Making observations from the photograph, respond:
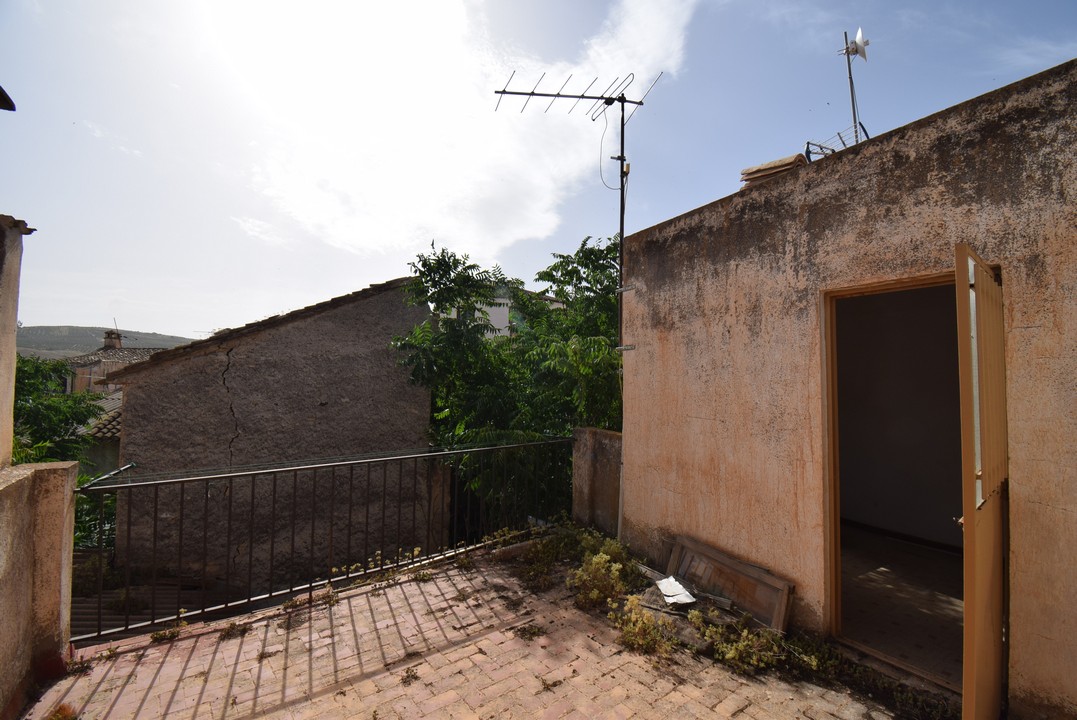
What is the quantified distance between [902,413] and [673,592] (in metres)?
4.34

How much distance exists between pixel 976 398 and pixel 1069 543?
3.62ft

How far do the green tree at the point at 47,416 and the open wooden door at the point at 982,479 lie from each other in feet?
44.9

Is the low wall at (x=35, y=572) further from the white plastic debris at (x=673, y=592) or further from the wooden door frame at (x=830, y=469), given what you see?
the wooden door frame at (x=830, y=469)

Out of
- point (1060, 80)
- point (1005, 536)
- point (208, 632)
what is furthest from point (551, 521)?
point (1060, 80)

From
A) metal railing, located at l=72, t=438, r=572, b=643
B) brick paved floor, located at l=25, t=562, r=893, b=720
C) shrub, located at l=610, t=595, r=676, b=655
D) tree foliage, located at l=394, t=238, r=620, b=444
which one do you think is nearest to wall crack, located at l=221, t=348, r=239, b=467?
metal railing, located at l=72, t=438, r=572, b=643

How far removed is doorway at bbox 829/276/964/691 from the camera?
14.8ft

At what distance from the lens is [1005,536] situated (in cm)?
274

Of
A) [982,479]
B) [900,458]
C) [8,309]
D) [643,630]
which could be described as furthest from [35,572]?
[900,458]

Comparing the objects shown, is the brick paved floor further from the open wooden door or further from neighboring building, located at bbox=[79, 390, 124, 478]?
neighboring building, located at bbox=[79, 390, 124, 478]

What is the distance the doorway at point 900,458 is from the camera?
4496mm

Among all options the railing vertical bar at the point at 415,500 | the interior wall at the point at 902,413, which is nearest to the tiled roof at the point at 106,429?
the railing vertical bar at the point at 415,500

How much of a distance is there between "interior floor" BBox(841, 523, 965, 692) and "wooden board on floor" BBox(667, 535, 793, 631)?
555 mm

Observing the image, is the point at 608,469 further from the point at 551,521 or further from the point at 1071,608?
the point at 1071,608

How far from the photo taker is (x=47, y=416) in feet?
37.0
